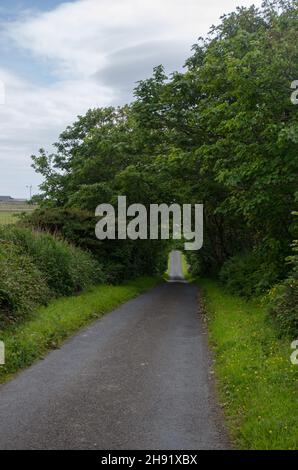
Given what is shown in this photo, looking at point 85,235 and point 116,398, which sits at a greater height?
point 85,235

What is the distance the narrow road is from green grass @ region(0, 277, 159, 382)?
350mm

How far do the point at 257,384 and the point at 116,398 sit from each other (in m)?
2.38

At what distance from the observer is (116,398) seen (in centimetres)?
820

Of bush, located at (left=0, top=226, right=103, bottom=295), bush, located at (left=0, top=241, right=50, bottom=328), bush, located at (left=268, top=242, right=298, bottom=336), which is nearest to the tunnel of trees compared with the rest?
bush, located at (left=268, top=242, right=298, bottom=336)

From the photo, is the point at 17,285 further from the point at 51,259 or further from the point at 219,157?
the point at 219,157

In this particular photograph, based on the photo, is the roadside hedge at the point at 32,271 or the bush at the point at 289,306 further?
the roadside hedge at the point at 32,271

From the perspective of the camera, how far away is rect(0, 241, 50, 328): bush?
41.2 feet

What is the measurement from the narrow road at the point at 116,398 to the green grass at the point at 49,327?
35 centimetres

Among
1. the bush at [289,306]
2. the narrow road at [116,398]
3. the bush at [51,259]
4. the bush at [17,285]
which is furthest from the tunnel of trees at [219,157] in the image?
the bush at [17,285]

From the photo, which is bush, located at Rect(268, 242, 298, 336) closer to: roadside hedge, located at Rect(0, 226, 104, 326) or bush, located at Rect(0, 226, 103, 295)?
roadside hedge, located at Rect(0, 226, 104, 326)

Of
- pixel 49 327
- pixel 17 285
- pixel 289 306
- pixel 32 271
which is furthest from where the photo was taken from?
pixel 32 271

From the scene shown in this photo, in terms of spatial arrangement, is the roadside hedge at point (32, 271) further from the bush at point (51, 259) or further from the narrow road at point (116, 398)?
the narrow road at point (116, 398)

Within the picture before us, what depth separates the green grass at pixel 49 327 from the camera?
1027cm

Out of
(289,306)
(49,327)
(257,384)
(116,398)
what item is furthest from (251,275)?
(116,398)
